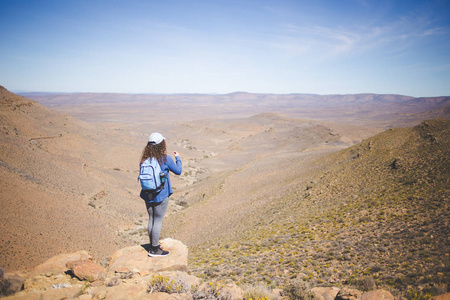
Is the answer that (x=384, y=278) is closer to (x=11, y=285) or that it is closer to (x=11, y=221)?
(x=11, y=285)

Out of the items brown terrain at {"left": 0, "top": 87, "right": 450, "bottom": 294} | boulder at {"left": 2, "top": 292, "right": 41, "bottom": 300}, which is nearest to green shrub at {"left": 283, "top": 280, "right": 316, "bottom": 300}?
brown terrain at {"left": 0, "top": 87, "right": 450, "bottom": 294}

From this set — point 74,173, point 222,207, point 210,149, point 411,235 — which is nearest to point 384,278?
point 411,235

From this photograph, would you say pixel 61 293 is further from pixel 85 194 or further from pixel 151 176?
pixel 85 194

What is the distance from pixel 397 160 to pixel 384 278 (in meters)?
10.7

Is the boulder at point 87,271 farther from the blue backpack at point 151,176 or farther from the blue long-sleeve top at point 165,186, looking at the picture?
the blue backpack at point 151,176

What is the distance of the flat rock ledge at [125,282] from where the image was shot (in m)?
3.82

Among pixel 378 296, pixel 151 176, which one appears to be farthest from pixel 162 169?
pixel 378 296

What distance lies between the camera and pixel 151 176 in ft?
14.5

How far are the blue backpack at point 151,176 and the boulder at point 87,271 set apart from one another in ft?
7.20

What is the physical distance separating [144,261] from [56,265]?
2.09 meters

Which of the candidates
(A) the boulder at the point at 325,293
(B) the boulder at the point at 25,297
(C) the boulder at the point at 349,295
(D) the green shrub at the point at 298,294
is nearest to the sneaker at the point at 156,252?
(B) the boulder at the point at 25,297

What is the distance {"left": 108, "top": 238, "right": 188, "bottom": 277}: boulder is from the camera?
4.97m

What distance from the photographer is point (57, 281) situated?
15.7ft

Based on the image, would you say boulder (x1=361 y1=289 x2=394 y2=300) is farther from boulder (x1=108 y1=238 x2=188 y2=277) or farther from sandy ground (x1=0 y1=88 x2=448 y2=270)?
sandy ground (x1=0 y1=88 x2=448 y2=270)
